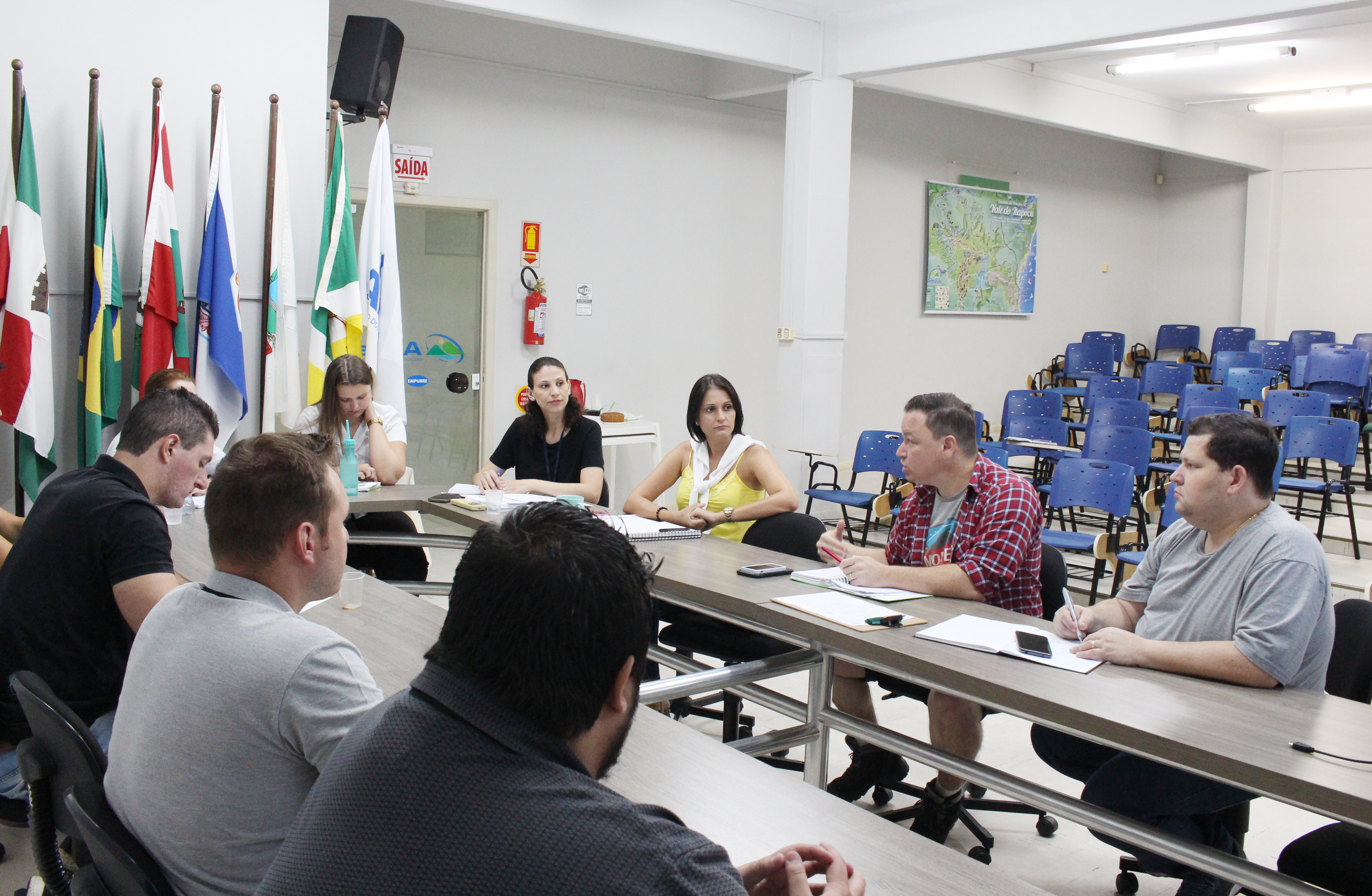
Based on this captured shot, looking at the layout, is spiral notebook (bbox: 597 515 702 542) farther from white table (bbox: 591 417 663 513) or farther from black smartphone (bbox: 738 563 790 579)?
white table (bbox: 591 417 663 513)

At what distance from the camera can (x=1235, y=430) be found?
7.35 feet

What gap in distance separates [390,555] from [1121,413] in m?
5.14

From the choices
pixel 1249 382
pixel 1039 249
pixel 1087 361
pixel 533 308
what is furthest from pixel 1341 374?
pixel 533 308

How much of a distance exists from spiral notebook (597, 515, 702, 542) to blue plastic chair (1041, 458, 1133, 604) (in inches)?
88.7

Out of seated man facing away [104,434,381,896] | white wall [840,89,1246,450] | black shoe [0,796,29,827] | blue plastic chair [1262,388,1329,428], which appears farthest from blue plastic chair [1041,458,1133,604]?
seated man facing away [104,434,381,896]

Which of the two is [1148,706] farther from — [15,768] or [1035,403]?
[1035,403]

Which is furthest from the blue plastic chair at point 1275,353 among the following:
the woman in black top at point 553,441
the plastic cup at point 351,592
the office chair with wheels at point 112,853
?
the office chair with wheels at point 112,853

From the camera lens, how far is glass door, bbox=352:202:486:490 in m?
6.46

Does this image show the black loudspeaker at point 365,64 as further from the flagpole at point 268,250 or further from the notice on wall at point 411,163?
the notice on wall at point 411,163

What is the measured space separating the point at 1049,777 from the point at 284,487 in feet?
9.39

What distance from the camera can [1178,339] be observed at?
1123cm

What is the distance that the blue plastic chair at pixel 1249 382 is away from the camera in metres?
8.61

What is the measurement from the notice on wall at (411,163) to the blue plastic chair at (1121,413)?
15.1 ft

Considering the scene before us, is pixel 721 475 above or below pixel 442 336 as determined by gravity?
below
